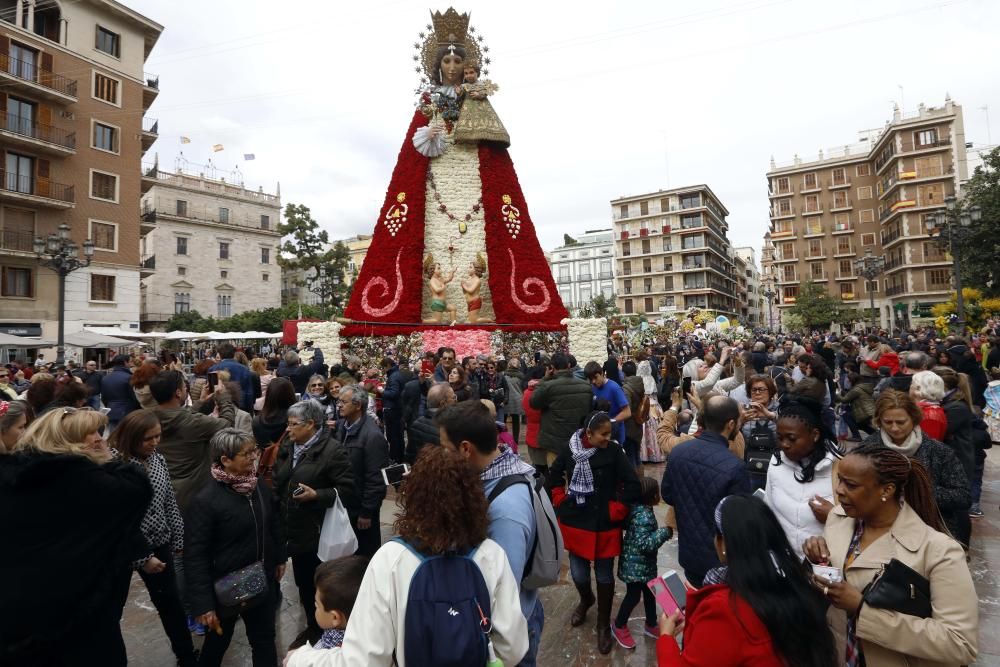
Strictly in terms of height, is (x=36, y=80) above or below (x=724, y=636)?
above

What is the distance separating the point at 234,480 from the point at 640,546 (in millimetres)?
2422

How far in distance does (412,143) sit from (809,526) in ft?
54.8

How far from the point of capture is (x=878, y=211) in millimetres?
48531

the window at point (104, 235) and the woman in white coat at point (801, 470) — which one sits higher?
the window at point (104, 235)

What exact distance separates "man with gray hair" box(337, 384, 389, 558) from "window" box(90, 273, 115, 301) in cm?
2438

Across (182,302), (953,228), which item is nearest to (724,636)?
(953,228)

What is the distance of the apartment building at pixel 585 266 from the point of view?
72.3 m

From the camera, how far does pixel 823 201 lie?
167 feet

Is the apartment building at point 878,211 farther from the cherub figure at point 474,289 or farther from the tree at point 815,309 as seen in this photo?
the cherub figure at point 474,289

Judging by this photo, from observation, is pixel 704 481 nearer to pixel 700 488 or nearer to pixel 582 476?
pixel 700 488

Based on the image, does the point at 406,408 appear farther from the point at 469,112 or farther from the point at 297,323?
the point at 469,112

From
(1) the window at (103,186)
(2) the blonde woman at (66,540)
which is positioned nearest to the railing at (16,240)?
(1) the window at (103,186)

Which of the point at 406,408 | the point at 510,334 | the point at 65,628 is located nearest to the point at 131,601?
the point at 65,628

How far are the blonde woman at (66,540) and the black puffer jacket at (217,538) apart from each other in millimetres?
315
